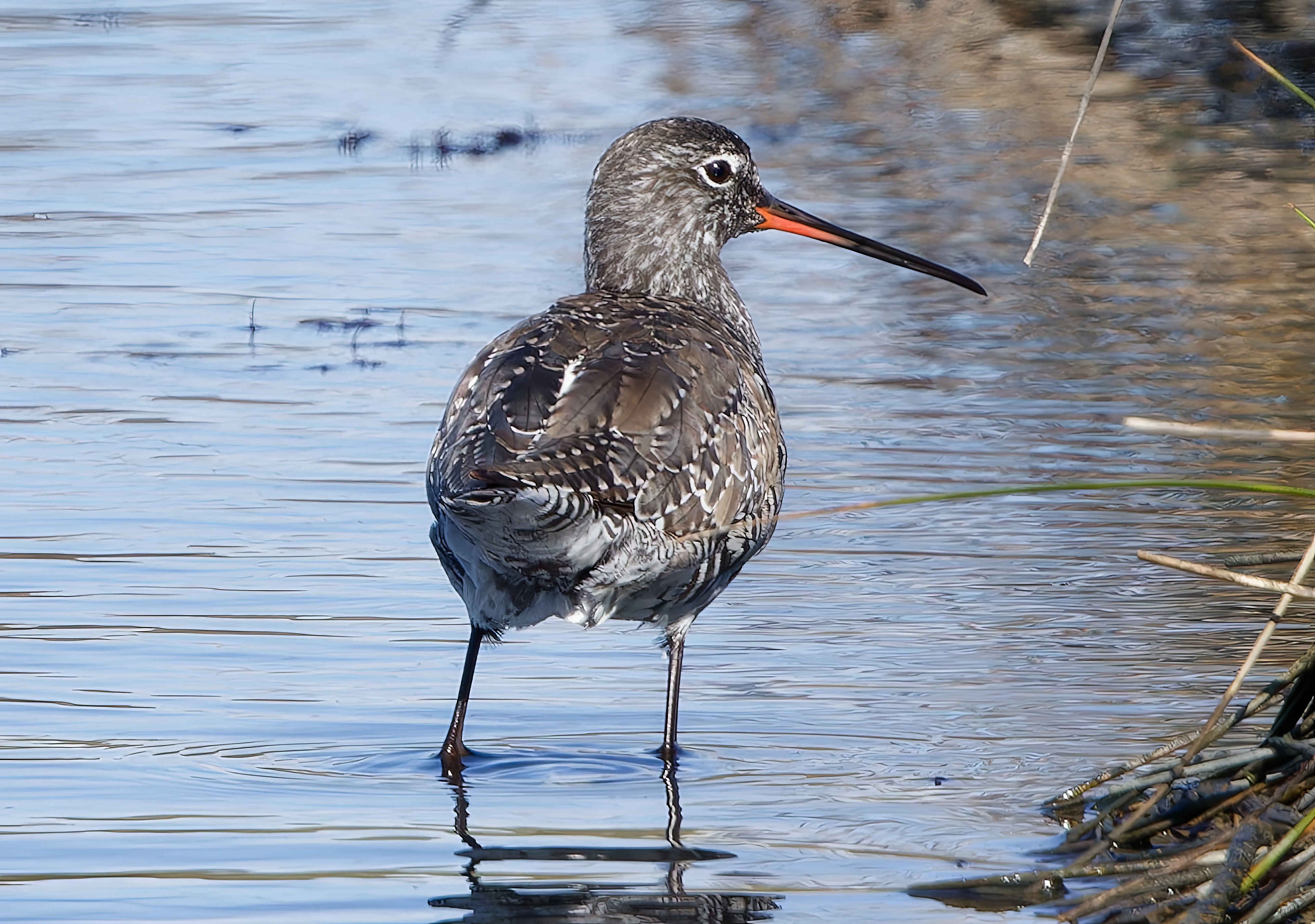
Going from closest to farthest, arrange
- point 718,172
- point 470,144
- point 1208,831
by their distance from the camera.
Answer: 1. point 1208,831
2. point 718,172
3. point 470,144

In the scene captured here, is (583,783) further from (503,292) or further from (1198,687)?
(503,292)

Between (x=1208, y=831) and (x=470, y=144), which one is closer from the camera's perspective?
(x=1208, y=831)

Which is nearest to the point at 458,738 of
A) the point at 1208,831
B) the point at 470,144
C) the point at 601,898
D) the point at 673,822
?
the point at 673,822

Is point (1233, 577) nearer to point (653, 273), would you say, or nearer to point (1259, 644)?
point (1259, 644)

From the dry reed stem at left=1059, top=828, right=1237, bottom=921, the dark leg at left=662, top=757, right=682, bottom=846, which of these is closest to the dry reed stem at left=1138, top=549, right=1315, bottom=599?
the dry reed stem at left=1059, top=828, right=1237, bottom=921

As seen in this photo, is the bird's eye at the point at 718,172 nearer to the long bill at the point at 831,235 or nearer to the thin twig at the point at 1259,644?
the long bill at the point at 831,235

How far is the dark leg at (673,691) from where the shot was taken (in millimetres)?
5812

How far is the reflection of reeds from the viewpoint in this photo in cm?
404

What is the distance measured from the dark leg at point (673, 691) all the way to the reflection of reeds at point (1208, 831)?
115 centimetres

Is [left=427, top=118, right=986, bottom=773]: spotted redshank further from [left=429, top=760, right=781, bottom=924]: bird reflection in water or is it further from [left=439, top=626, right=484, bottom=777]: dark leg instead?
[left=429, top=760, right=781, bottom=924]: bird reflection in water

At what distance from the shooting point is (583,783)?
18.5 feet

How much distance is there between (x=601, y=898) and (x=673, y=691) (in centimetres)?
123

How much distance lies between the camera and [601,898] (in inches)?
188

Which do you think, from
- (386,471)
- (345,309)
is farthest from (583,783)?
(345,309)
